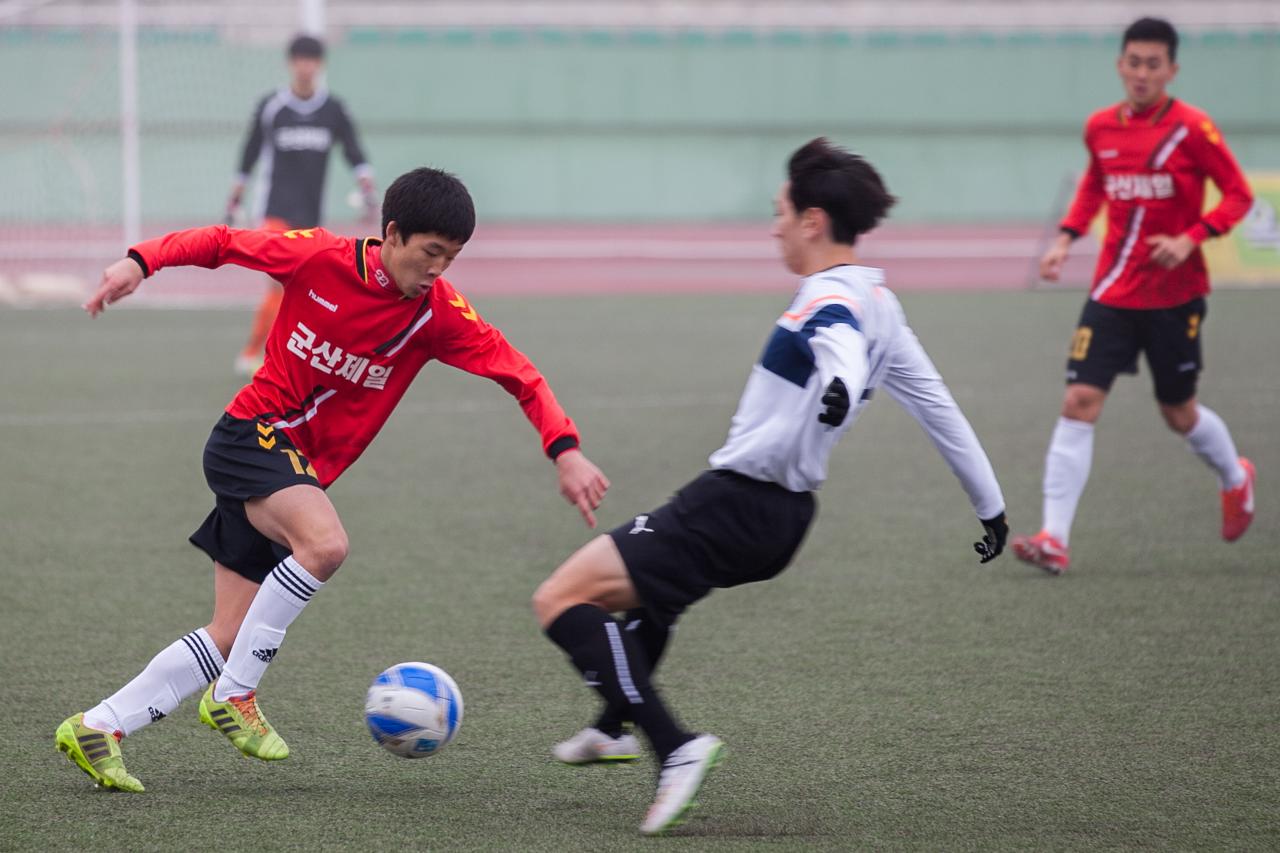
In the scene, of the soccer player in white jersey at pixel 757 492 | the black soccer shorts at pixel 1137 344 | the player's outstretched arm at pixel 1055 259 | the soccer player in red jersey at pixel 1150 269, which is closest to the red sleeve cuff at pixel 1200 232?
the soccer player in red jersey at pixel 1150 269

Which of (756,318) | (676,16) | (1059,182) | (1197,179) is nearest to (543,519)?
(1197,179)

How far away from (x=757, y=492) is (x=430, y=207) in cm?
97

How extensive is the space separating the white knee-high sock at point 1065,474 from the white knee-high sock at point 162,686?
3.36 metres

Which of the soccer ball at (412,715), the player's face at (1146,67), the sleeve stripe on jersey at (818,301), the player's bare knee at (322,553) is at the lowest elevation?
the soccer ball at (412,715)

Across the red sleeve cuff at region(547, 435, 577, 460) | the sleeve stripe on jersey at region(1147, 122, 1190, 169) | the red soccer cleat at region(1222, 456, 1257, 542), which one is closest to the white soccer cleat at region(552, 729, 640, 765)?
the red sleeve cuff at region(547, 435, 577, 460)

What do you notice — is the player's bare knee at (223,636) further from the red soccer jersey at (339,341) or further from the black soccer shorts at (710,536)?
the black soccer shorts at (710,536)

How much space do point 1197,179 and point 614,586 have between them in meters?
3.82

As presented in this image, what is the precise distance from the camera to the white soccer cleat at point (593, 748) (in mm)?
3633

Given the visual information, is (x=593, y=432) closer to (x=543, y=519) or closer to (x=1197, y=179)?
(x=543, y=519)

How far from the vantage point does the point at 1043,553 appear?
5.86 m

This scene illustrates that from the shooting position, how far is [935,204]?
85.2ft

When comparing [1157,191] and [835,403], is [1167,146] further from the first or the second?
[835,403]

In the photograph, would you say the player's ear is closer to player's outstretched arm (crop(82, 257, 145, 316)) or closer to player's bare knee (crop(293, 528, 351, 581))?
player's bare knee (crop(293, 528, 351, 581))

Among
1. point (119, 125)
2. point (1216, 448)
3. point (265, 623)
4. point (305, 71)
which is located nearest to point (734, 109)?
point (119, 125)
